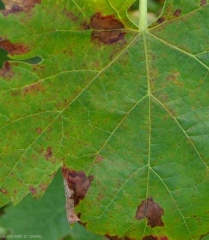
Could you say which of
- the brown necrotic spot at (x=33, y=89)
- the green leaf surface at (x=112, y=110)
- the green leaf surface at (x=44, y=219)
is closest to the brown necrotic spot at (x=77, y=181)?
the green leaf surface at (x=112, y=110)

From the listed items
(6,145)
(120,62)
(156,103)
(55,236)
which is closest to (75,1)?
(120,62)

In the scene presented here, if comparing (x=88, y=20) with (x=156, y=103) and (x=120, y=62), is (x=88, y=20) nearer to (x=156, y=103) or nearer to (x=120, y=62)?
(x=120, y=62)

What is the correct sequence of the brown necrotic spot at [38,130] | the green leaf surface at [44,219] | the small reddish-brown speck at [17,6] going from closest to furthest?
the small reddish-brown speck at [17,6] → the brown necrotic spot at [38,130] → the green leaf surface at [44,219]

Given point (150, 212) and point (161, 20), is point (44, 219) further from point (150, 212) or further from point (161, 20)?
point (161, 20)

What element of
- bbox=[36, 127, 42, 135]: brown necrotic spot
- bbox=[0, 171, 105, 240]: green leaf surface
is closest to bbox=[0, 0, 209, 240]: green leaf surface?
bbox=[36, 127, 42, 135]: brown necrotic spot

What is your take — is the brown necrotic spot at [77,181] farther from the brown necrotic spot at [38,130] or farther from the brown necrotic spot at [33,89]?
the brown necrotic spot at [33,89]

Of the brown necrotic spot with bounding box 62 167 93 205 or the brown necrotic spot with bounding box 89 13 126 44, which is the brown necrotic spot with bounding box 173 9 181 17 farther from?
the brown necrotic spot with bounding box 62 167 93 205
